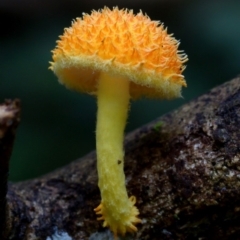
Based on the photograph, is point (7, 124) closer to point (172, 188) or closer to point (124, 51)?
point (124, 51)

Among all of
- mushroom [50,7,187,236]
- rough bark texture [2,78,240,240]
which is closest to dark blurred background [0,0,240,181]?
rough bark texture [2,78,240,240]

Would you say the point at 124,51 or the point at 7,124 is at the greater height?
the point at 124,51

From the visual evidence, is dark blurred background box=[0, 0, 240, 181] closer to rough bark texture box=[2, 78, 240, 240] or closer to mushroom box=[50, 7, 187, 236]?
rough bark texture box=[2, 78, 240, 240]

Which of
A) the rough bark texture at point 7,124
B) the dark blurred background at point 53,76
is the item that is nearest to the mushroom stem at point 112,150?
the rough bark texture at point 7,124

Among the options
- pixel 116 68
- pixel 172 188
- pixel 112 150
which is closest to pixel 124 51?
pixel 116 68

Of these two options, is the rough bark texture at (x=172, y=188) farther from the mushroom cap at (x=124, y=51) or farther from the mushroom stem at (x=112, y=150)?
the mushroom cap at (x=124, y=51)

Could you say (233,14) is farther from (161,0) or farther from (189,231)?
(189,231)

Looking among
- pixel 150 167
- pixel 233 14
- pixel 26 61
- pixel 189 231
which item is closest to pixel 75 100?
pixel 26 61
